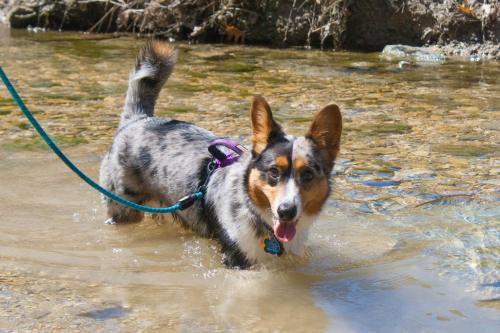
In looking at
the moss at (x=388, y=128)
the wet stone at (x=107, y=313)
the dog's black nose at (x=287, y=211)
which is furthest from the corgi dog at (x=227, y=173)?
the moss at (x=388, y=128)

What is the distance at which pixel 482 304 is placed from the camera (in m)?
3.57

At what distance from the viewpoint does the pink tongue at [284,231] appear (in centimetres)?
374

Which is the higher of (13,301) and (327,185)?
(327,185)

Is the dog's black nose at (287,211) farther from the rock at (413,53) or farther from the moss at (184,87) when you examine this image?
the rock at (413,53)

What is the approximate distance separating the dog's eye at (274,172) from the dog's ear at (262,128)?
7.4 inches

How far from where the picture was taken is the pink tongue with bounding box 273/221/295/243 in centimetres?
374

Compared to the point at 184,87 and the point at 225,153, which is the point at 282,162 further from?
the point at 184,87

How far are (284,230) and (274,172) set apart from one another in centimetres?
30

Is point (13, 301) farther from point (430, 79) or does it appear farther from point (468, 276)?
point (430, 79)

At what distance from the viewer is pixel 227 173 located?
429cm

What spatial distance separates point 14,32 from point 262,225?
9844 mm

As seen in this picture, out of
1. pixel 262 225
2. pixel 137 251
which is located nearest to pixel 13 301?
pixel 137 251

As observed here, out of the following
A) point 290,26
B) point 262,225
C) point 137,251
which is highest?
point 290,26

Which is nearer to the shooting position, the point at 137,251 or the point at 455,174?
the point at 137,251
